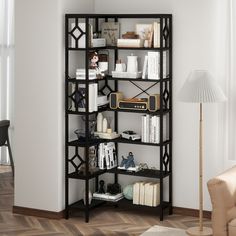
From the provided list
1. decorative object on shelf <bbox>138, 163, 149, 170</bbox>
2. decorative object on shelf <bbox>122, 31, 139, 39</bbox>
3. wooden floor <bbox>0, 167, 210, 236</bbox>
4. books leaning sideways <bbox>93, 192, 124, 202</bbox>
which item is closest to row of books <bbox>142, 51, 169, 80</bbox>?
decorative object on shelf <bbox>122, 31, 139, 39</bbox>

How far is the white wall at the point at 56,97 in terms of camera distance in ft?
20.4

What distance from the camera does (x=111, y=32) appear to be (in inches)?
258

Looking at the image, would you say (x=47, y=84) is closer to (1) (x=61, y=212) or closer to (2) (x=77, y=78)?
(2) (x=77, y=78)

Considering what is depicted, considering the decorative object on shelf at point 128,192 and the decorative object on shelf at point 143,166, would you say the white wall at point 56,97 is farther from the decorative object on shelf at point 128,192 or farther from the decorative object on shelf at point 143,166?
the decorative object on shelf at point 128,192

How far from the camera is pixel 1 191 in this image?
7516mm

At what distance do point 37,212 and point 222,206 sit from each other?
6.68 ft

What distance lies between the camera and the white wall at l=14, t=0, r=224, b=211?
621cm

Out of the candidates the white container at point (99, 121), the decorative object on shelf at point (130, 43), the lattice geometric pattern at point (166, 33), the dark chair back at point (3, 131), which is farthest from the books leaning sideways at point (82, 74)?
the dark chair back at point (3, 131)

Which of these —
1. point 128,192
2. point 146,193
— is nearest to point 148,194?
point 146,193

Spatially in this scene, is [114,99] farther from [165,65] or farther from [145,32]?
[145,32]

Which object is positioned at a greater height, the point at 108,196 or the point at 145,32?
the point at 145,32

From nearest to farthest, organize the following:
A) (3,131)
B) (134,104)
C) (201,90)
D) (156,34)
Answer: (201,90), (156,34), (134,104), (3,131)

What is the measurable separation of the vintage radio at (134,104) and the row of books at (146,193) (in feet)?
2.46

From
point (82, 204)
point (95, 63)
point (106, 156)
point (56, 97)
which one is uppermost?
point (95, 63)
